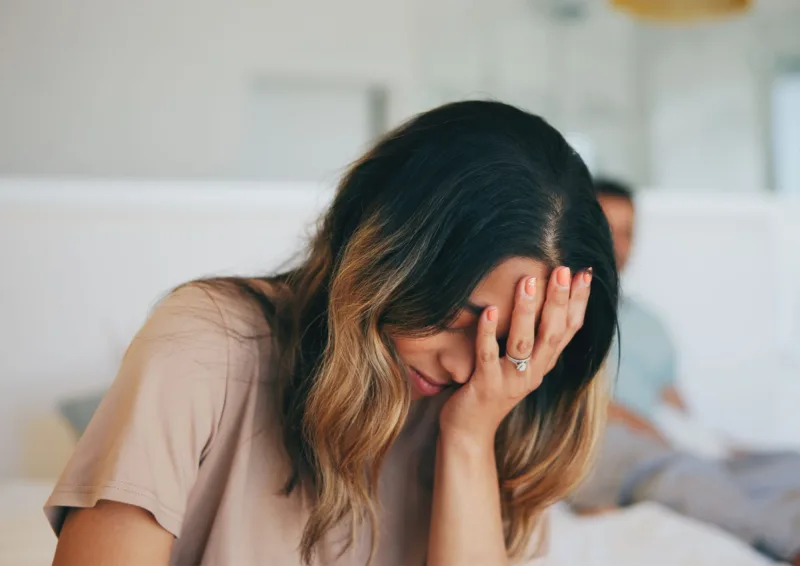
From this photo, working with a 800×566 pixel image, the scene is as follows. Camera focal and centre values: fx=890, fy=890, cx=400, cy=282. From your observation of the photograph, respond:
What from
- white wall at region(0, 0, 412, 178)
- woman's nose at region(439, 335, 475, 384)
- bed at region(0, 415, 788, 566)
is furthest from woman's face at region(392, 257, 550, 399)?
white wall at region(0, 0, 412, 178)

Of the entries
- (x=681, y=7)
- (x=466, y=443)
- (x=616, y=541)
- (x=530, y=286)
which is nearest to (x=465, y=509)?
(x=466, y=443)

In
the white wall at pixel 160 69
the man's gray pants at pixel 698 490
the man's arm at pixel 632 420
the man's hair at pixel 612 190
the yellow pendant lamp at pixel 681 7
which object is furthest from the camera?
the white wall at pixel 160 69

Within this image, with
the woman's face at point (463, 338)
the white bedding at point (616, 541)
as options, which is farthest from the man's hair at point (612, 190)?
the woman's face at point (463, 338)

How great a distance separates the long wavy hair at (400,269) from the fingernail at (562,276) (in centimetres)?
2

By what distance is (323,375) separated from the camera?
2.91ft

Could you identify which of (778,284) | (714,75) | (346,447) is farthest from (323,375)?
(714,75)

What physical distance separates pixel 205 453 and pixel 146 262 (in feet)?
4.48

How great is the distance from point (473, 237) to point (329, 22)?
226 centimetres

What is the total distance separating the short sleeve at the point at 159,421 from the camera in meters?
0.81

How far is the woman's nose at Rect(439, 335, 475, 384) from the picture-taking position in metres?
0.92

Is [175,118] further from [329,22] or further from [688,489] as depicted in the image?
[688,489]

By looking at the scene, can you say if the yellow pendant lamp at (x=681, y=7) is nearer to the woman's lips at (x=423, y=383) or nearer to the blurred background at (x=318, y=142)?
the blurred background at (x=318, y=142)

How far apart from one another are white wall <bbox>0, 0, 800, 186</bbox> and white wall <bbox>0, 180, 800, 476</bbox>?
1.30 feet

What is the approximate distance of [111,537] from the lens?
0.81m
